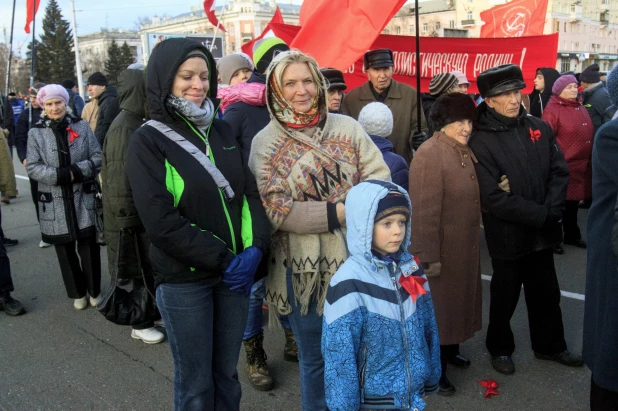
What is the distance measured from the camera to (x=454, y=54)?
752cm

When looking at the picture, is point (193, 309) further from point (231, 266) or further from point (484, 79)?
point (484, 79)

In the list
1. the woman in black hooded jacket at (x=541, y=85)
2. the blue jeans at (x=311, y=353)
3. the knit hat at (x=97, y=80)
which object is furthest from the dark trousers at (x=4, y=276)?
the woman in black hooded jacket at (x=541, y=85)

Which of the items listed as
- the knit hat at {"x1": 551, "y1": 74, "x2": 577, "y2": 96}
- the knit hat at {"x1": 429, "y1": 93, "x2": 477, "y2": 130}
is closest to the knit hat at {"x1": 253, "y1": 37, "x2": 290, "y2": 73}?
the knit hat at {"x1": 429, "y1": 93, "x2": 477, "y2": 130}

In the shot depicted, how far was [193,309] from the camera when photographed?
267 centimetres

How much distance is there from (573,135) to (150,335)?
5.08 meters

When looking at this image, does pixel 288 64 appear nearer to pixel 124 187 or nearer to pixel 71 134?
pixel 124 187

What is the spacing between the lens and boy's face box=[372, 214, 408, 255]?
2.37 meters

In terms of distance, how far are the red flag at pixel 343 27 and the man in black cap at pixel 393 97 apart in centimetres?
27

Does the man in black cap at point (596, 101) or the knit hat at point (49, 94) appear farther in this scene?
the man in black cap at point (596, 101)

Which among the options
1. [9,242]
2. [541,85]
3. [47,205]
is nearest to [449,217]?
[47,205]

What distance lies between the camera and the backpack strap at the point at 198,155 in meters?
2.61

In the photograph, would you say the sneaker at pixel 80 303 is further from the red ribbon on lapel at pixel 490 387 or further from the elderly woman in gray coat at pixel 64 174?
the red ribbon on lapel at pixel 490 387

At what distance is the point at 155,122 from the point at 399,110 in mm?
3158

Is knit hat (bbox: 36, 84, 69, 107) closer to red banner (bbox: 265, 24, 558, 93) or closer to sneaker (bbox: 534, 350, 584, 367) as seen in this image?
red banner (bbox: 265, 24, 558, 93)
